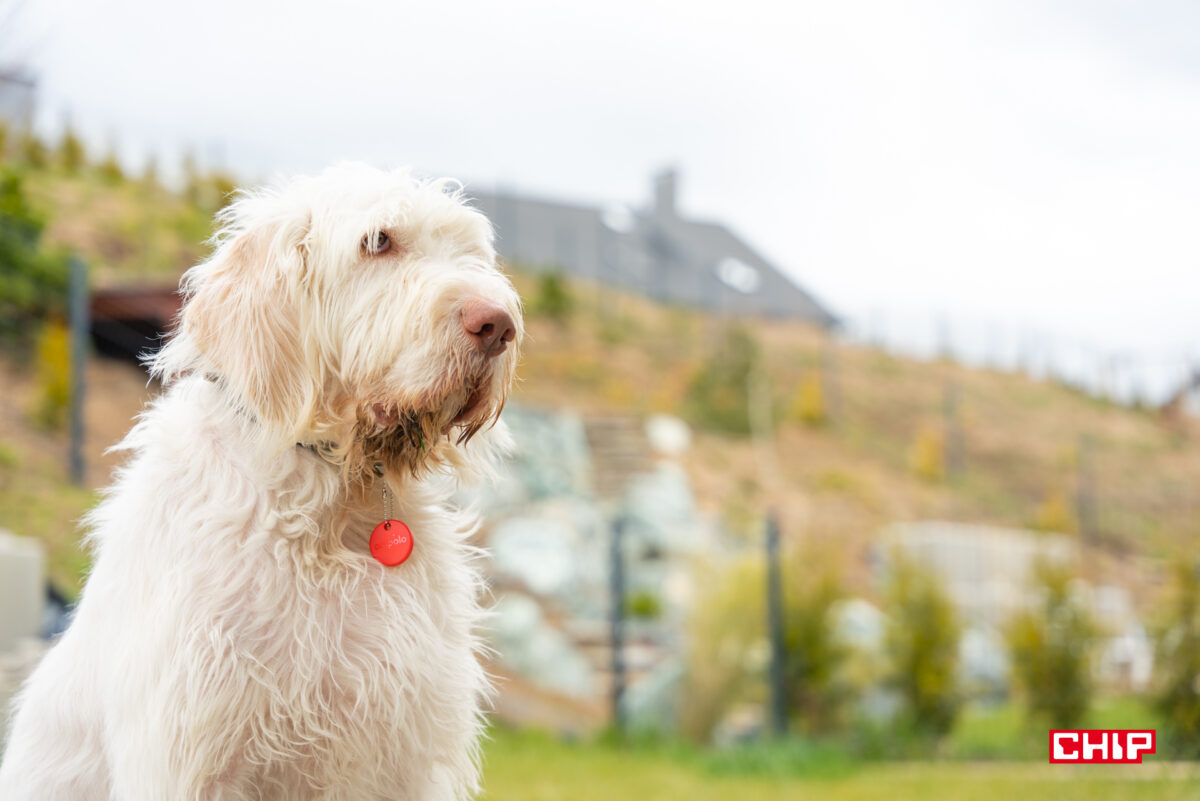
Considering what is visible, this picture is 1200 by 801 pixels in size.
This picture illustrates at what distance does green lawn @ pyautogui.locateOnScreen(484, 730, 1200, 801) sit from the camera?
19.6 ft

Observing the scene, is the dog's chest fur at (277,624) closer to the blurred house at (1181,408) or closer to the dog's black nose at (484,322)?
the dog's black nose at (484,322)

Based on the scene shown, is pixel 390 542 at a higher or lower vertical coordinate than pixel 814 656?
higher

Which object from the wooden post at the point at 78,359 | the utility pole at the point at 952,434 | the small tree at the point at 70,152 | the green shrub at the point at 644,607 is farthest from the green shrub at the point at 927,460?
the small tree at the point at 70,152

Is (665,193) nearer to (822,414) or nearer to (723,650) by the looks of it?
(822,414)

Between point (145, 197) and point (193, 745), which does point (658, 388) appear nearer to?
point (145, 197)

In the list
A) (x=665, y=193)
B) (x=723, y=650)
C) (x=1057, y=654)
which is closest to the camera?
(x=1057, y=654)

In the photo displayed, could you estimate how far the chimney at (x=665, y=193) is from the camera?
28.1 metres

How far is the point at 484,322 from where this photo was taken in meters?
1.88

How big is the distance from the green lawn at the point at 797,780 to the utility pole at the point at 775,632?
3.06ft

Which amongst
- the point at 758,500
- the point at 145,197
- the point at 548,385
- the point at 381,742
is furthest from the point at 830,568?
the point at 145,197

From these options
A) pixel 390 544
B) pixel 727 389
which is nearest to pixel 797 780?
pixel 390 544

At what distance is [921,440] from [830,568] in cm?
1275

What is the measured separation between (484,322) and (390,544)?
0.53 m

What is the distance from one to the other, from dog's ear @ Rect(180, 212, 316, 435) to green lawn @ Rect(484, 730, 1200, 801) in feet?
13.1
